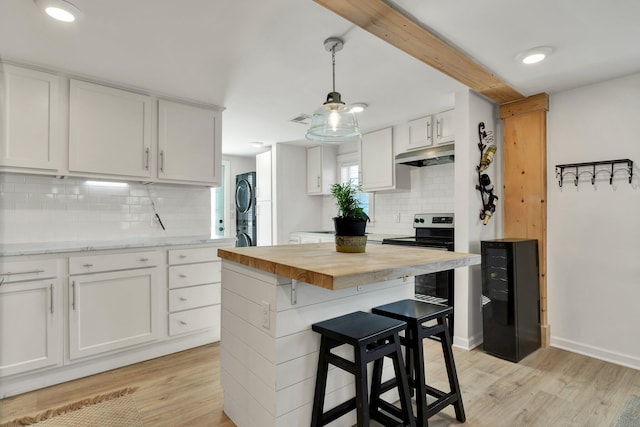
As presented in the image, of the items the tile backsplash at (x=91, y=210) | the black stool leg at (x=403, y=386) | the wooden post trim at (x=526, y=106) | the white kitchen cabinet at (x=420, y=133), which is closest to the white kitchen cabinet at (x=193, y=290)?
the tile backsplash at (x=91, y=210)

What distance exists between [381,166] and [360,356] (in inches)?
118

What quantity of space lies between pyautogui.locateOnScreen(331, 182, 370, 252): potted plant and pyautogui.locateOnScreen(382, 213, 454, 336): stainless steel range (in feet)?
4.87

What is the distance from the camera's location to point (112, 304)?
2576mm

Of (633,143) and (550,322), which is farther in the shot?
(550,322)

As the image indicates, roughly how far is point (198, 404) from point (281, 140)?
11.7 feet

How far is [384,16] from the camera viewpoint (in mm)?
1797

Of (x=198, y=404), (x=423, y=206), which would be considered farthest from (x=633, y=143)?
(x=198, y=404)

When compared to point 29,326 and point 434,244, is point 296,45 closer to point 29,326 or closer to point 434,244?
point 434,244

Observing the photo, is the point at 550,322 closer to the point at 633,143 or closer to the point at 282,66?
the point at 633,143

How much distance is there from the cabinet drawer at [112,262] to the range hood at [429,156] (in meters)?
2.61

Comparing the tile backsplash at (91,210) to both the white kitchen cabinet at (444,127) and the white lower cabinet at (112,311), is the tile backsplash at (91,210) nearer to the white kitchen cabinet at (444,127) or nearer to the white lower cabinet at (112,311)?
the white lower cabinet at (112,311)

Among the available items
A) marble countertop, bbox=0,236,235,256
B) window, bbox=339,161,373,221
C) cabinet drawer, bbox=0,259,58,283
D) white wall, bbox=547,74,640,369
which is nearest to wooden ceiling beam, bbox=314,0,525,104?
white wall, bbox=547,74,640,369

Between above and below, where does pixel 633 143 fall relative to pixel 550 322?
above

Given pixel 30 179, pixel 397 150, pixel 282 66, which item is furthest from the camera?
pixel 397 150
